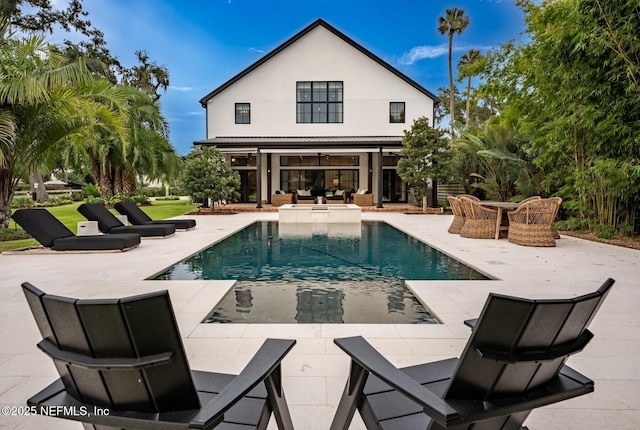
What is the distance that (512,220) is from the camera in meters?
9.30

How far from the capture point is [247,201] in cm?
2317

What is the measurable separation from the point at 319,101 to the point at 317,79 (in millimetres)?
1198

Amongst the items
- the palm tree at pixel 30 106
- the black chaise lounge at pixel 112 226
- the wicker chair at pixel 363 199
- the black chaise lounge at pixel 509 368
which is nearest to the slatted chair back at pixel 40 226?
the black chaise lounge at pixel 112 226

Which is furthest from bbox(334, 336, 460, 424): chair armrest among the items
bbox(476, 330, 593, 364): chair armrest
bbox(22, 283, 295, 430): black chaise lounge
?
bbox(22, 283, 295, 430): black chaise lounge

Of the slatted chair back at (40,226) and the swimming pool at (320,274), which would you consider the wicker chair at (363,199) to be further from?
the slatted chair back at (40,226)

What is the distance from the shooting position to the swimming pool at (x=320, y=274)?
446 centimetres

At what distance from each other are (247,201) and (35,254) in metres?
15.4

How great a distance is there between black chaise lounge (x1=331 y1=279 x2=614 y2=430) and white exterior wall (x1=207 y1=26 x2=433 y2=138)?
68.3ft

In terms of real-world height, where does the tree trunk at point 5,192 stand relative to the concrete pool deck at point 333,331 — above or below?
above

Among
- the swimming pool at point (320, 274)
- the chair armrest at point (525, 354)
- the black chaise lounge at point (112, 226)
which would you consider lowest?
the swimming pool at point (320, 274)

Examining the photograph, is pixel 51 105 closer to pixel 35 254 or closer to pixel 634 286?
pixel 35 254

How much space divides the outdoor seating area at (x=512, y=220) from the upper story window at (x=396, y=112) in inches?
475

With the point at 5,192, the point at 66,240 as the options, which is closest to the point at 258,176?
the point at 5,192

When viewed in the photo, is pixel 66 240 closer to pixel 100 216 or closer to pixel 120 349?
pixel 100 216
